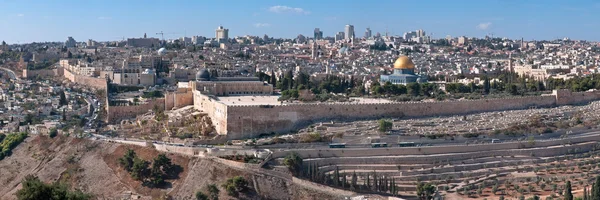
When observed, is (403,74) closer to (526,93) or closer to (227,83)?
(526,93)

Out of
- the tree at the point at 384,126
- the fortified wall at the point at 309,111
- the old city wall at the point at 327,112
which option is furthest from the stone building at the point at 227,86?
the tree at the point at 384,126

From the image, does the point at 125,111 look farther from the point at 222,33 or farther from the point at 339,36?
the point at 339,36

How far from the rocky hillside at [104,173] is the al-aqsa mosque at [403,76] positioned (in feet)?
75.2

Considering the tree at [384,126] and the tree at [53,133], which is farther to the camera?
the tree at [53,133]

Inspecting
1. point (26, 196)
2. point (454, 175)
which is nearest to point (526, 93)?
point (454, 175)

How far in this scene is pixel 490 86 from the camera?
47312mm

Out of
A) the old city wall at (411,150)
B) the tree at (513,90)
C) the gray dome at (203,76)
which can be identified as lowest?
the old city wall at (411,150)

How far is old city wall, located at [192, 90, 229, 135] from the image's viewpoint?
3416cm

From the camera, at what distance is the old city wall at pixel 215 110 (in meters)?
34.2

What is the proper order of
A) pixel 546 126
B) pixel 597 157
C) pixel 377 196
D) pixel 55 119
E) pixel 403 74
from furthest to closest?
pixel 403 74 → pixel 55 119 → pixel 546 126 → pixel 597 157 → pixel 377 196

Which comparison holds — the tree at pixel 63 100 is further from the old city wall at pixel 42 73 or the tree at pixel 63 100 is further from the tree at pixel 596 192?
the tree at pixel 596 192

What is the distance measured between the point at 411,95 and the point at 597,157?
11580 millimetres

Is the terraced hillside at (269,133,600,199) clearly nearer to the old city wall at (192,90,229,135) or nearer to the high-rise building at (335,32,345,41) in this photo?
the old city wall at (192,90,229,135)

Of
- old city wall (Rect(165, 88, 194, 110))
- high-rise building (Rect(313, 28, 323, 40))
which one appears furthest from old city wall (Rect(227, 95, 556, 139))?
high-rise building (Rect(313, 28, 323, 40))
